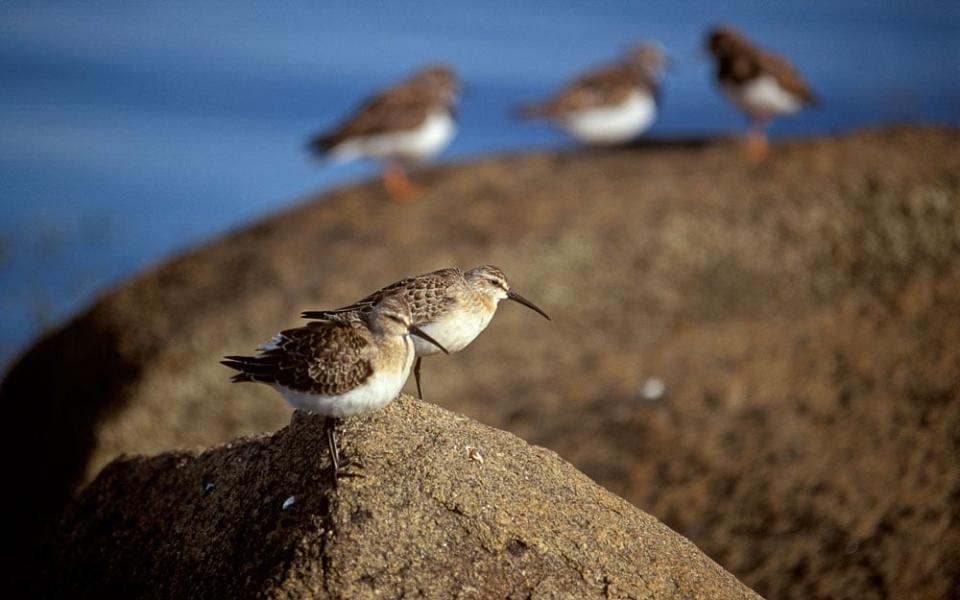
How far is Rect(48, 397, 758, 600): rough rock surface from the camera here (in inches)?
270

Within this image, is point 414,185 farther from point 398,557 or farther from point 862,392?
point 398,557

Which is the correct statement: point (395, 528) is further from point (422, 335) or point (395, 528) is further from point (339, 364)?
point (422, 335)

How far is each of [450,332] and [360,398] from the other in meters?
1.63

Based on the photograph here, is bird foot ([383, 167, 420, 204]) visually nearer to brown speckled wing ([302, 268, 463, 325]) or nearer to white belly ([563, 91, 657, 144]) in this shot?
white belly ([563, 91, 657, 144])

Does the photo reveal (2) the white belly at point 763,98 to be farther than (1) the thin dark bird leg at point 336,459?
Yes

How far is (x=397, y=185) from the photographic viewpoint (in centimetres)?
1786

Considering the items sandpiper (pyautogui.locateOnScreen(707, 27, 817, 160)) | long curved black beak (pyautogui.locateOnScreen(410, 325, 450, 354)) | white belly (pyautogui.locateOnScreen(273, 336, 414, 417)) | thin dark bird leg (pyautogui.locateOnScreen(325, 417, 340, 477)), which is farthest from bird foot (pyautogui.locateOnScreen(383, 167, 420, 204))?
white belly (pyautogui.locateOnScreen(273, 336, 414, 417))

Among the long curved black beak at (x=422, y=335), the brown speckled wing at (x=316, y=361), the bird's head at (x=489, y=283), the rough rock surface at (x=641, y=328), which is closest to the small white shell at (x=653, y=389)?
the rough rock surface at (x=641, y=328)

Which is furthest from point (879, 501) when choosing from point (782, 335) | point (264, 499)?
point (264, 499)

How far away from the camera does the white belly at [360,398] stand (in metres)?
6.92

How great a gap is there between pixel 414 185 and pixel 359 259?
2.58 metres

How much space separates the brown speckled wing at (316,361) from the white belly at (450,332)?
97cm

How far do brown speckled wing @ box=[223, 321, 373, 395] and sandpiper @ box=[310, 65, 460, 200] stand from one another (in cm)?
1022

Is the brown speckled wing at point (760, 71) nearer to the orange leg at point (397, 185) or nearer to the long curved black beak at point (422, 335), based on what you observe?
the orange leg at point (397, 185)
